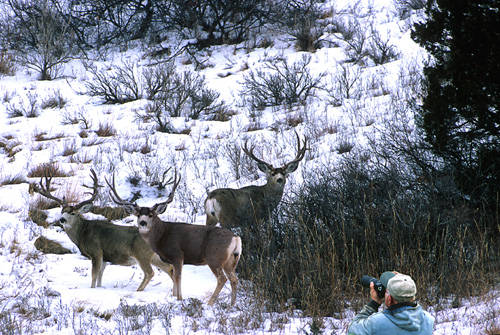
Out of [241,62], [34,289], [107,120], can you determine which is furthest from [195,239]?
[241,62]

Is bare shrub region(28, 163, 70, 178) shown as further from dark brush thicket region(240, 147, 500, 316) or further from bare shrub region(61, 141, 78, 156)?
dark brush thicket region(240, 147, 500, 316)

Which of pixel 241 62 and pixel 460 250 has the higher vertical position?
pixel 241 62

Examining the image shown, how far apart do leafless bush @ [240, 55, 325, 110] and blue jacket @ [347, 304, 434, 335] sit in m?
11.9

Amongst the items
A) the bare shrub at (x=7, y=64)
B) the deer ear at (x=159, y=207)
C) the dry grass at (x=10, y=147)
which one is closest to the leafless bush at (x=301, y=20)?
the bare shrub at (x=7, y=64)

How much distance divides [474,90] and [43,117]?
12109 millimetres

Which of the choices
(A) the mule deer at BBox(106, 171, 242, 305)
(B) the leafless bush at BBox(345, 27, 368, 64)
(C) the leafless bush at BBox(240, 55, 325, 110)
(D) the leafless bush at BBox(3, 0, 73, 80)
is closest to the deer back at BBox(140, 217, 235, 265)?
(A) the mule deer at BBox(106, 171, 242, 305)

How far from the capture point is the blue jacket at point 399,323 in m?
3.36

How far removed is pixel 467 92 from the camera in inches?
275

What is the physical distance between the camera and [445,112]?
7.25 metres

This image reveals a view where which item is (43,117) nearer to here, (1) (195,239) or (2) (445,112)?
(1) (195,239)

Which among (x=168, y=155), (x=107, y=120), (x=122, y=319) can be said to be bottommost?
(x=122, y=319)

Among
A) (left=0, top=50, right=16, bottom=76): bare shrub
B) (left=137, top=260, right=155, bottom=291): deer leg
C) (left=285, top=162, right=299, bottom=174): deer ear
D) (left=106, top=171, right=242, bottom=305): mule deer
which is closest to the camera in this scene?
(left=106, top=171, right=242, bottom=305): mule deer

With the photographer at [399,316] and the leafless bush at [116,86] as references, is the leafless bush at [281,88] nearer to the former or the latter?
the leafless bush at [116,86]

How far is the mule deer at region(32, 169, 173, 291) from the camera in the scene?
8109mm
